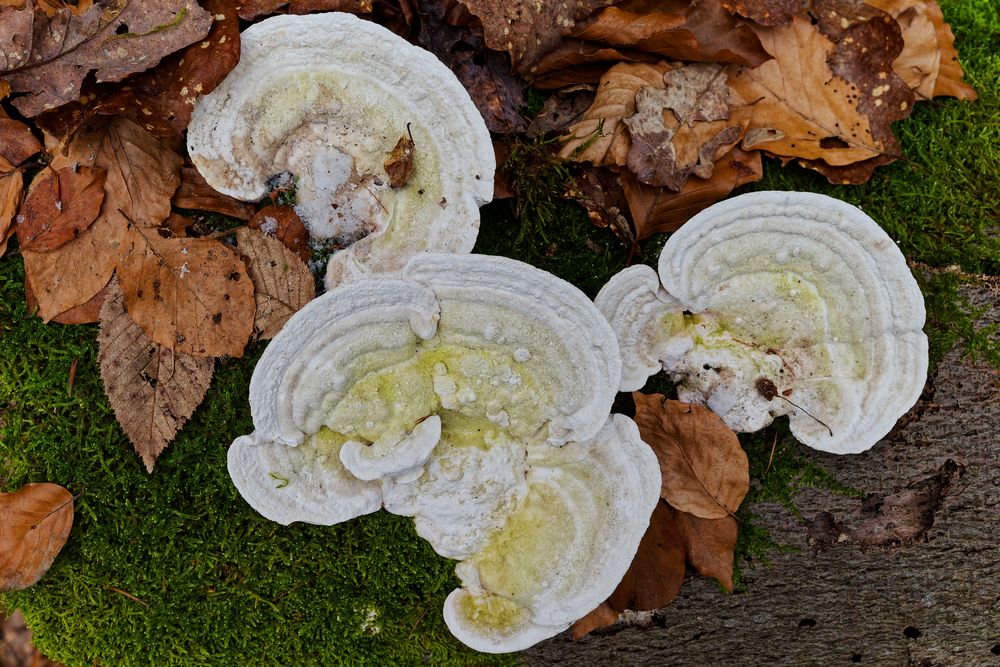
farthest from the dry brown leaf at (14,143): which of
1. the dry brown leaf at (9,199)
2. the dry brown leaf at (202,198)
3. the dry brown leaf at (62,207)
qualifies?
the dry brown leaf at (202,198)

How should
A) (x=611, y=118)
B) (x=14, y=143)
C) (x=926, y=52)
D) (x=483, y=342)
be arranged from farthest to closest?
(x=926, y=52)
(x=611, y=118)
(x=14, y=143)
(x=483, y=342)

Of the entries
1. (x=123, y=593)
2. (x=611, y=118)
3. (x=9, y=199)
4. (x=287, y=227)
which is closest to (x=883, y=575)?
(x=611, y=118)

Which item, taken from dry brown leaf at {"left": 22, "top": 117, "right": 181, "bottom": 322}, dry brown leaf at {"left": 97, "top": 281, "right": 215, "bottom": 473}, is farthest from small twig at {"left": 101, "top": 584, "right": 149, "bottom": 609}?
dry brown leaf at {"left": 22, "top": 117, "right": 181, "bottom": 322}

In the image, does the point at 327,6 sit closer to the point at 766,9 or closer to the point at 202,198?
the point at 202,198

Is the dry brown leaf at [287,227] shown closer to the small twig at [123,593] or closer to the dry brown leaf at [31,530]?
the dry brown leaf at [31,530]

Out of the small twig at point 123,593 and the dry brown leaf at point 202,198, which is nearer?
A: the dry brown leaf at point 202,198

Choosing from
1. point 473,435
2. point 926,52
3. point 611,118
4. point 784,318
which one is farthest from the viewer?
point 926,52
